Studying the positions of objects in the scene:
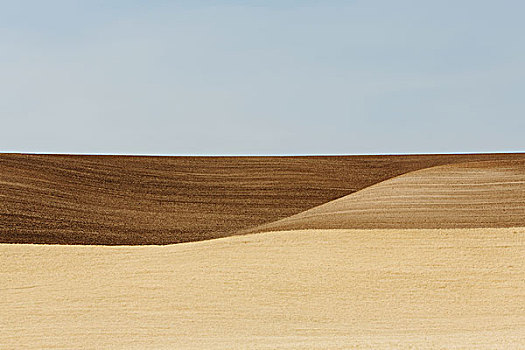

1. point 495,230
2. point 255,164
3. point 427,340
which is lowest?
point 427,340

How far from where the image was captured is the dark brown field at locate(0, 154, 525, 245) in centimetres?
1131

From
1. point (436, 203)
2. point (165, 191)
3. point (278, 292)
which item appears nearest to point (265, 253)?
point (278, 292)

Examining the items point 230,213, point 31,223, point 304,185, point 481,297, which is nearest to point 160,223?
point 230,213

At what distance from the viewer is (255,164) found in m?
14.0

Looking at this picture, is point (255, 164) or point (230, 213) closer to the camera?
point (230, 213)

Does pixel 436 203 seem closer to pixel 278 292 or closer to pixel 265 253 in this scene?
pixel 265 253

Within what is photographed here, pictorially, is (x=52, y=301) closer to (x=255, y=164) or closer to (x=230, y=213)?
(x=230, y=213)

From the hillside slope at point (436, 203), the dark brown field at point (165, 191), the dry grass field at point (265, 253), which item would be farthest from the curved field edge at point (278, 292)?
the dark brown field at point (165, 191)

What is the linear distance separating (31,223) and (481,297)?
21.6 ft

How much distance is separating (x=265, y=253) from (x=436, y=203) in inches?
128

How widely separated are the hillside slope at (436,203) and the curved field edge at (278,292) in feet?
1.79

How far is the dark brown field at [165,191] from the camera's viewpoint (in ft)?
37.1

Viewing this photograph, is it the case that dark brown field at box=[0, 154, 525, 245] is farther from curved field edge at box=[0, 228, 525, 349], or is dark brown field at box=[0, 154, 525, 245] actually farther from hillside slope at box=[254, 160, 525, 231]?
curved field edge at box=[0, 228, 525, 349]

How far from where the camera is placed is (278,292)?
24.3 feet
